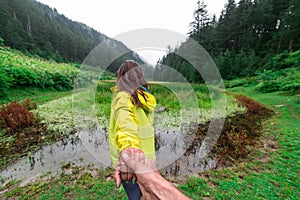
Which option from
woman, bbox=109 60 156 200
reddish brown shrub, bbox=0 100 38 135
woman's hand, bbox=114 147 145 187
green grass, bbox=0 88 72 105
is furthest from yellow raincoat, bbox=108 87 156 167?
green grass, bbox=0 88 72 105

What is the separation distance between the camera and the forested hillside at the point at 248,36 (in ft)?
62.0

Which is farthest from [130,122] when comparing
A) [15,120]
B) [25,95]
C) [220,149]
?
[25,95]

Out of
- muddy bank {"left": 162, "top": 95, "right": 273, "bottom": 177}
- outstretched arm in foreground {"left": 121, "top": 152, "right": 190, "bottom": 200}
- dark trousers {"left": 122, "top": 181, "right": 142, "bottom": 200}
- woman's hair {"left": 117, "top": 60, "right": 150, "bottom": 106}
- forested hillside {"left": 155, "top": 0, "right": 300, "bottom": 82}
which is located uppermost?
forested hillside {"left": 155, "top": 0, "right": 300, "bottom": 82}

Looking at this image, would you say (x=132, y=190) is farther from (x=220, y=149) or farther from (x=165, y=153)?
(x=220, y=149)

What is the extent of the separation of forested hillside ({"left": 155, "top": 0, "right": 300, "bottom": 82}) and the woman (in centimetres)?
A: 1451

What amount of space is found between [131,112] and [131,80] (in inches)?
13.0

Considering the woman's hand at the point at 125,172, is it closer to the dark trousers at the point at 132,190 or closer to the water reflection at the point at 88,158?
the dark trousers at the point at 132,190

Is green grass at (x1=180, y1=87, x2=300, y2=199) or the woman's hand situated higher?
the woman's hand

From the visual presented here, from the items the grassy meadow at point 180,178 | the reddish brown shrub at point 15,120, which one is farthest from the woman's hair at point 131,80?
the reddish brown shrub at point 15,120

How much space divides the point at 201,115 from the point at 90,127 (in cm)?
477

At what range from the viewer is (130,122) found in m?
0.96

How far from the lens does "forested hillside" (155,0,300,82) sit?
18.9 metres

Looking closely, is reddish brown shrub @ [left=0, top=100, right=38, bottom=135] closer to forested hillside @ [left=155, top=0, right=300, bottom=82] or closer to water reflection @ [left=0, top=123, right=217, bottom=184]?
water reflection @ [left=0, top=123, right=217, bottom=184]

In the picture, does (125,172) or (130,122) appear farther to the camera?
(130,122)
